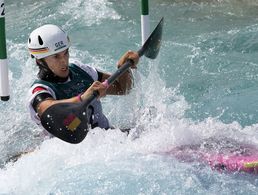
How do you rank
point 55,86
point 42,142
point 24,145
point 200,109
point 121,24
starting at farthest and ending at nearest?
point 121,24, point 200,109, point 24,145, point 42,142, point 55,86

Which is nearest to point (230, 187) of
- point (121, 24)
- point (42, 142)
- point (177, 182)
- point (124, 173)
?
point (177, 182)

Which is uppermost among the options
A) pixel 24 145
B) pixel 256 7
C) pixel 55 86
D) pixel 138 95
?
pixel 55 86

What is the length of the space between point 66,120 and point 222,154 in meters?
1.03

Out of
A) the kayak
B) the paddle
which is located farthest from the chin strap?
the kayak

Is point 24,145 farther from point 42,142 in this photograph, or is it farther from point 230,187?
point 230,187

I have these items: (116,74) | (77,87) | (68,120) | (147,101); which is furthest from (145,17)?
(68,120)

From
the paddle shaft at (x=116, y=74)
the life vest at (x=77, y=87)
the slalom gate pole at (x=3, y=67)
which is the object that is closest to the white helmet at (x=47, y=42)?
the life vest at (x=77, y=87)

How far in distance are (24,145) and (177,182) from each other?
147cm

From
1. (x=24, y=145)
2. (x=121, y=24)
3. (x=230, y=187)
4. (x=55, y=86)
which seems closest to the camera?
(x=230, y=187)

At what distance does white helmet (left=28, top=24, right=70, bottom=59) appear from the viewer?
13.5 ft

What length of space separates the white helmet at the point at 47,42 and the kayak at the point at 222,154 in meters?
0.98

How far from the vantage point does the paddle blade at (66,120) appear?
3797mm

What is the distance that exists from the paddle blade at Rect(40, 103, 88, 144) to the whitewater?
1.01ft

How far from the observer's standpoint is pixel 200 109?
594 centimetres
